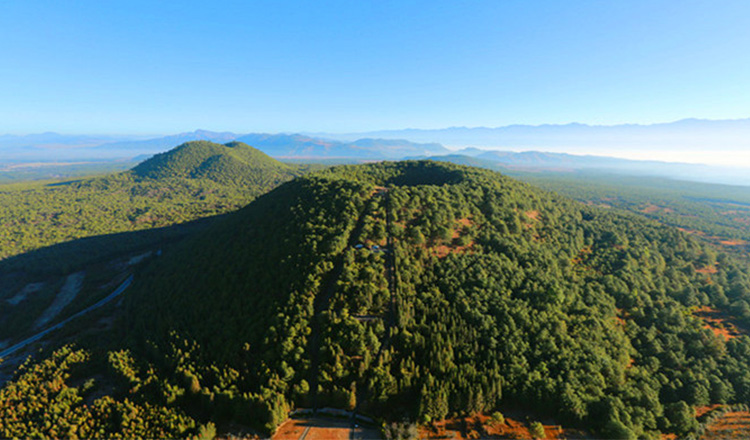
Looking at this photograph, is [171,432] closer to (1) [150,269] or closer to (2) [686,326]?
(1) [150,269]

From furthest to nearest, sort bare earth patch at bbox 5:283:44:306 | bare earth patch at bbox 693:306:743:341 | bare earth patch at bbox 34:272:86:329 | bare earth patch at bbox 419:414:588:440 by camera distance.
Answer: bare earth patch at bbox 5:283:44:306, bare earth patch at bbox 34:272:86:329, bare earth patch at bbox 693:306:743:341, bare earth patch at bbox 419:414:588:440

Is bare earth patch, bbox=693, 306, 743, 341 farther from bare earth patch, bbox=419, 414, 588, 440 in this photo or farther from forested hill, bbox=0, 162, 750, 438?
bare earth patch, bbox=419, 414, 588, 440

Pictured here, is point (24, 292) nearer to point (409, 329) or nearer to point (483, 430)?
point (409, 329)

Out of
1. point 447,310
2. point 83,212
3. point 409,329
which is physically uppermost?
point 83,212

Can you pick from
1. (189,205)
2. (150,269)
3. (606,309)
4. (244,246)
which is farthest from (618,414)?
(189,205)

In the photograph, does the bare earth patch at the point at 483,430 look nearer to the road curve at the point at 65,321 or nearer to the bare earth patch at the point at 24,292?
the road curve at the point at 65,321

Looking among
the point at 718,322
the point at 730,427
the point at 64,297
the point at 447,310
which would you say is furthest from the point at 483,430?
the point at 64,297

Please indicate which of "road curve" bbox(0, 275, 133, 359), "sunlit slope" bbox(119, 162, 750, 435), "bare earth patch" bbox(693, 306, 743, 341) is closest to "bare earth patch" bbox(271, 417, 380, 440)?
"sunlit slope" bbox(119, 162, 750, 435)

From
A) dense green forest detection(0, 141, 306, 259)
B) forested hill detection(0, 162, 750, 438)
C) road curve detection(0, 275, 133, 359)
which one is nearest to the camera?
forested hill detection(0, 162, 750, 438)

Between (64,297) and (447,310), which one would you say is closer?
(447,310)
